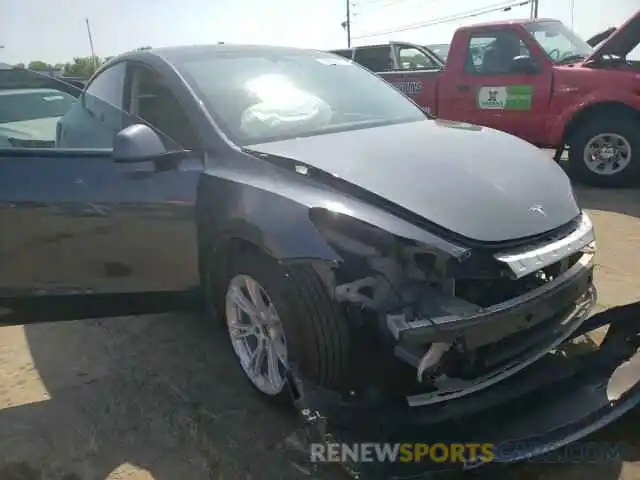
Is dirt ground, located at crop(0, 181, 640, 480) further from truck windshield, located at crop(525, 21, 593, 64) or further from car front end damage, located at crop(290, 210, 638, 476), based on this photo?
truck windshield, located at crop(525, 21, 593, 64)

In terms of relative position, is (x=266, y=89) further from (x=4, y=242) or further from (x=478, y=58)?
(x=478, y=58)

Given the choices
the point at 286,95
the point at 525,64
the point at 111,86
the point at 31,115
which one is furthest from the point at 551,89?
the point at 31,115

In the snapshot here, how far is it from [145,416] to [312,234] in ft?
4.24

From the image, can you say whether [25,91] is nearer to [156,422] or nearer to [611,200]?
[156,422]

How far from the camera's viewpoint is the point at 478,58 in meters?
7.74

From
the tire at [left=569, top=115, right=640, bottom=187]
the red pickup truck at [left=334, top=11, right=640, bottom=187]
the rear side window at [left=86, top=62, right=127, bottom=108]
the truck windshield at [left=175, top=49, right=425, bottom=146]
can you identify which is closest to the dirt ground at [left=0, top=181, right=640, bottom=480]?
the truck windshield at [left=175, top=49, right=425, bottom=146]

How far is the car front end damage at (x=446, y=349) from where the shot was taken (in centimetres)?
212

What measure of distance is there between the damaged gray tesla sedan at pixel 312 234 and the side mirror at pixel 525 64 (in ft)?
14.0

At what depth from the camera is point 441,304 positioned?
2115 millimetres

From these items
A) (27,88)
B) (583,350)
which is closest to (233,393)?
(583,350)

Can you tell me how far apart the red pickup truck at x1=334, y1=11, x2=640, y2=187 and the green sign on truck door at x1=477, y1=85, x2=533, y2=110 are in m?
0.01

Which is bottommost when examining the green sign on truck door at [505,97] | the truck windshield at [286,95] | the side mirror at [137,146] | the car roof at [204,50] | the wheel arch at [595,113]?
the wheel arch at [595,113]

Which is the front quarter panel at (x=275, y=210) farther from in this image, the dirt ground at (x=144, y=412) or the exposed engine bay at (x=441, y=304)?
the dirt ground at (x=144, y=412)

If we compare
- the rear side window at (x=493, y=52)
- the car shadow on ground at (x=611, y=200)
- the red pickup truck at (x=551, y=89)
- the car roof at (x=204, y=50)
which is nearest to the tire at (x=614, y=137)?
the red pickup truck at (x=551, y=89)
